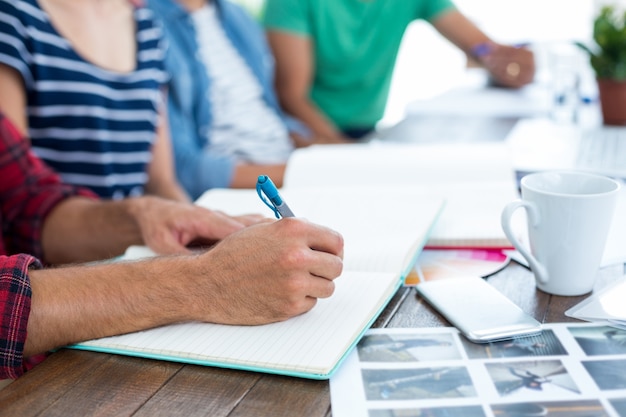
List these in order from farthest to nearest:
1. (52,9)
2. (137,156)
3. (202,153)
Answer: (202,153)
(137,156)
(52,9)

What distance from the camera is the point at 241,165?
1.51 m

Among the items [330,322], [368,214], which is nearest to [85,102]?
[368,214]

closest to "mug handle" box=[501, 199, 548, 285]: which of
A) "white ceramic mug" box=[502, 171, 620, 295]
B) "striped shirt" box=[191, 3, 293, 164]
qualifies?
"white ceramic mug" box=[502, 171, 620, 295]

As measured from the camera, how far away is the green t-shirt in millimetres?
1976

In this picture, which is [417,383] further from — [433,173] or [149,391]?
[433,173]

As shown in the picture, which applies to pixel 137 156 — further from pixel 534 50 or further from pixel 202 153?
pixel 534 50

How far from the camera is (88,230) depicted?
1.06 m

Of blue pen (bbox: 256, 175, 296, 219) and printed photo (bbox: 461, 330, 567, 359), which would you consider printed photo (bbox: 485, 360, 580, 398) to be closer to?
printed photo (bbox: 461, 330, 567, 359)

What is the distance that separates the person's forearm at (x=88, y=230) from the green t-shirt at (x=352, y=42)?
1063mm

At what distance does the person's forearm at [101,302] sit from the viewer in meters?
0.65

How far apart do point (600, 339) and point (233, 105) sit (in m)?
1.32

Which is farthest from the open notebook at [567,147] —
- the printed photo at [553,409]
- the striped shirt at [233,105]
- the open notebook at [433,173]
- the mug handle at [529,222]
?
the printed photo at [553,409]

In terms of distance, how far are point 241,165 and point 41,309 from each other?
88 cm

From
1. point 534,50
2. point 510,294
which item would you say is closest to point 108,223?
point 510,294
